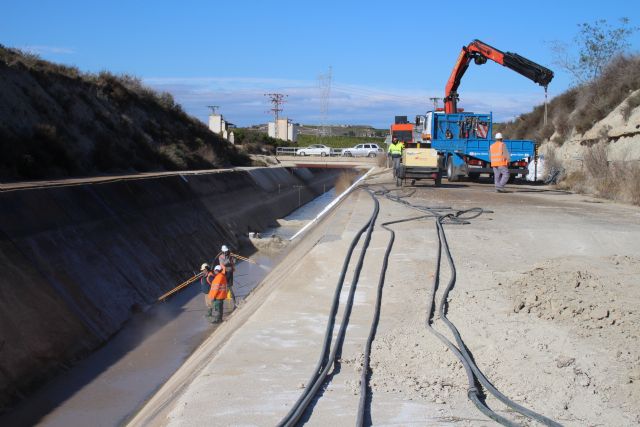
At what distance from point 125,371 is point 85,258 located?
12.4ft

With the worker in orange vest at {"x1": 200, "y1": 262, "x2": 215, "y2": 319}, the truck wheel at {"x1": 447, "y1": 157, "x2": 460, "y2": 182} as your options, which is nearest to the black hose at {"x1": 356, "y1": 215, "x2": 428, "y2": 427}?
the worker in orange vest at {"x1": 200, "y1": 262, "x2": 215, "y2": 319}

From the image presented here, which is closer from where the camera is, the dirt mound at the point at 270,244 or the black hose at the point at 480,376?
the black hose at the point at 480,376

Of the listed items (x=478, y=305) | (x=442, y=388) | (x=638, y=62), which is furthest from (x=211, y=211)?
(x=638, y=62)

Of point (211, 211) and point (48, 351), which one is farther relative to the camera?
point (211, 211)

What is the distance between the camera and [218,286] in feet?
40.1

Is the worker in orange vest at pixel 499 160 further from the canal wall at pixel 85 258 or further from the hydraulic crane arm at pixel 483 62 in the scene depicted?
the canal wall at pixel 85 258

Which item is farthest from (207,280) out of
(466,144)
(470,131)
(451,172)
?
(470,131)

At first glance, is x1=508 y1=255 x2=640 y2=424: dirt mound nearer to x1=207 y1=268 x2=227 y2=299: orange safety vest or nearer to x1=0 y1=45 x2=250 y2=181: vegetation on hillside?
x1=207 y1=268 x2=227 y2=299: orange safety vest

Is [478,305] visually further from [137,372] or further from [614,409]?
[137,372]

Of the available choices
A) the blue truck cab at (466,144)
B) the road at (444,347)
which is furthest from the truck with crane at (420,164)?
the road at (444,347)

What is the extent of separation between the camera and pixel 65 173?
2475cm

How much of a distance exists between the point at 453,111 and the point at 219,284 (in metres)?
22.5

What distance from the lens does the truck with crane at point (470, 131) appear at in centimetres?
2794

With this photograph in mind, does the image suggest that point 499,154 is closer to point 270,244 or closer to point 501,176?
point 501,176
